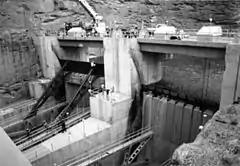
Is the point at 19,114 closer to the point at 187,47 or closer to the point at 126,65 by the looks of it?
the point at 126,65

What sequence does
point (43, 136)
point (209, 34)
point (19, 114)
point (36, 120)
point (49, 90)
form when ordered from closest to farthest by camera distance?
point (209, 34) → point (43, 136) → point (36, 120) → point (19, 114) → point (49, 90)

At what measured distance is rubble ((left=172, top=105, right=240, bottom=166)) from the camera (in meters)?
5.40

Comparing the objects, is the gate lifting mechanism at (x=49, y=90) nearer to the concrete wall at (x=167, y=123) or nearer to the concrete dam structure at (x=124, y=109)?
the concrete dam structure at (x=124, y=109)

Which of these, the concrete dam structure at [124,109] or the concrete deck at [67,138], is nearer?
the concrete deck at [67,138]

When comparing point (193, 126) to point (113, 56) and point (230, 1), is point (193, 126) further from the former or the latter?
point (230, 1)

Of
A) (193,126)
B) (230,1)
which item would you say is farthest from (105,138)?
(230,1)

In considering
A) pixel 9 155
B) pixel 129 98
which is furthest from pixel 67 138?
pixel 9 155

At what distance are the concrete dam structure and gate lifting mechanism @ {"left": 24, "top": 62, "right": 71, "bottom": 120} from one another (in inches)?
4.1

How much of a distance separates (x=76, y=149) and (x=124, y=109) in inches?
201

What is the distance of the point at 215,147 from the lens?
6078 mm

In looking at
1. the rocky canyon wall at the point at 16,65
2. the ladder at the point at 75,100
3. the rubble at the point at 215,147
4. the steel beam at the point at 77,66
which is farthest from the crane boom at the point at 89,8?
the rubble at the point at 215,147

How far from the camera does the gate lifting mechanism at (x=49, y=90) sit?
21.6 m

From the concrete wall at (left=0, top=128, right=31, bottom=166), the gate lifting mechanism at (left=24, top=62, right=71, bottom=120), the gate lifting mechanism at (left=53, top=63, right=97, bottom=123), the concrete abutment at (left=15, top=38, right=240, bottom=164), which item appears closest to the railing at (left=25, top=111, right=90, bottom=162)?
the gate lifting mechanism at (left=53, top=63, right=97, bottom=123)

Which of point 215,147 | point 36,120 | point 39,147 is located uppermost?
point 215,147
